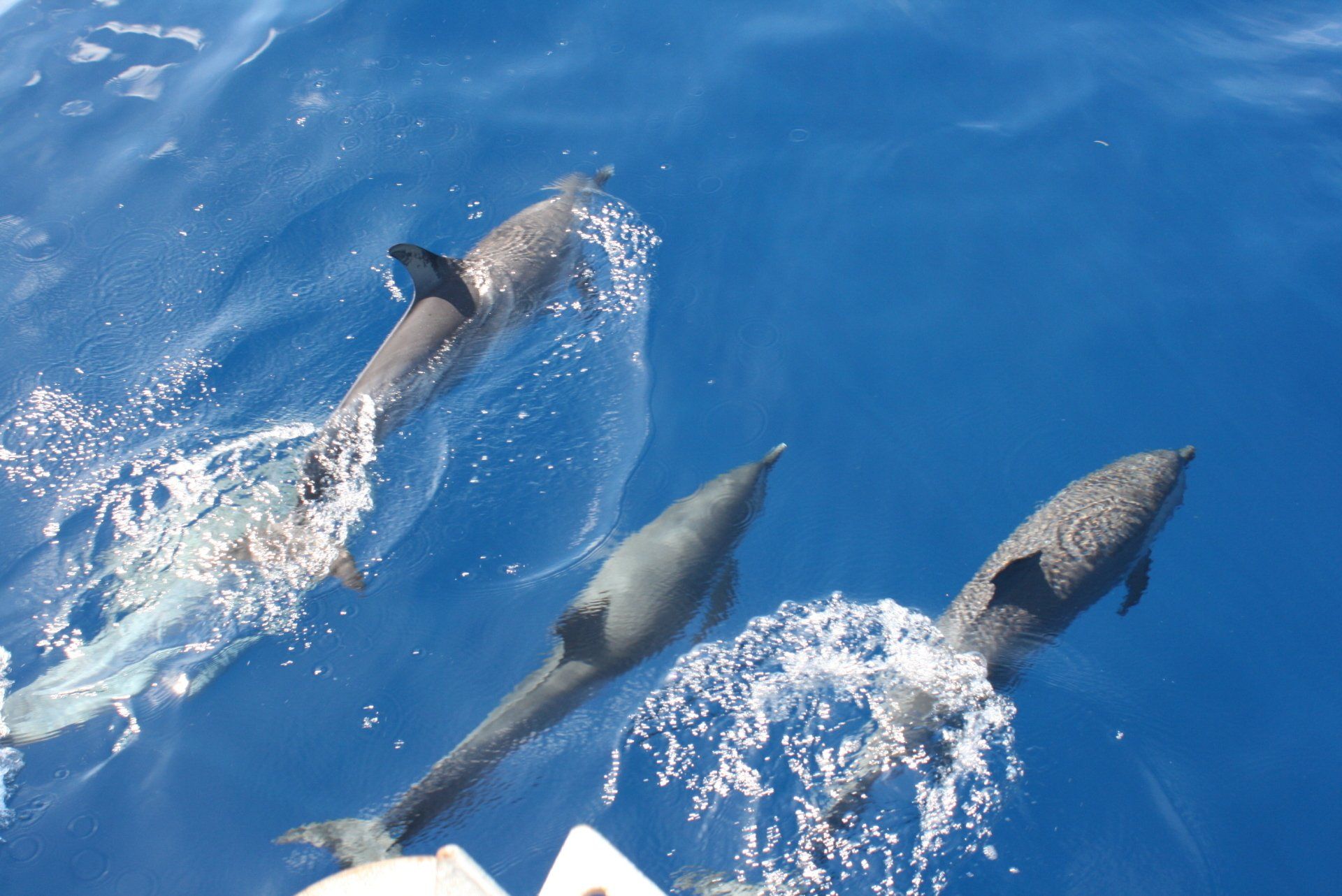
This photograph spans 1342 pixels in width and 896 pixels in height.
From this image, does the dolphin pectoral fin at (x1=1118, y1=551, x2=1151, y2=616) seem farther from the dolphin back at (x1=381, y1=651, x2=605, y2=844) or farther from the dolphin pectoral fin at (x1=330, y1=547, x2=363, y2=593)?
the dolphin pectoral fin at (x1=330, y1=547, x2=363, y2=593)

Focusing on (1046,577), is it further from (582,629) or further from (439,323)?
(439,323)

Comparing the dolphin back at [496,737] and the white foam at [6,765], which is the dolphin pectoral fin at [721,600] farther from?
the white foam at [6,765]

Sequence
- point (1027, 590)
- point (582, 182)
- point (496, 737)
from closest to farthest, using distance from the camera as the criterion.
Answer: point (496, 737) → point (1027, 590) → point (582, 182)

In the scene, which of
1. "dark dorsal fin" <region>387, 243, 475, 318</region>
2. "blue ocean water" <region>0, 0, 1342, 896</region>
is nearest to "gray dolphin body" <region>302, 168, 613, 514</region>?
"dark dorsal fin" <region>387, 243, 475, 318</region>

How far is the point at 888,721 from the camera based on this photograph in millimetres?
5426

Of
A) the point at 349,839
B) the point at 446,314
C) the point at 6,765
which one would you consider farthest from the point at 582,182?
the point at 6,765

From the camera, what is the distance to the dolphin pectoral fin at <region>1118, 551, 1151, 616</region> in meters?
6.33

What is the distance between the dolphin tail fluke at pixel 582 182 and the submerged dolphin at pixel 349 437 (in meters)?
0.27

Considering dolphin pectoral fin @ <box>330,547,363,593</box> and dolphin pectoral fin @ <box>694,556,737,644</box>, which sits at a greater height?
dolphin pectoral fin @ <box>330,547,363,593</box>

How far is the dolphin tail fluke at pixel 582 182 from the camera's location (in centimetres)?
870

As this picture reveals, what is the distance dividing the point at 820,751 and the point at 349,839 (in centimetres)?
271

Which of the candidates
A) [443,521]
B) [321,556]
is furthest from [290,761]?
[443,521]

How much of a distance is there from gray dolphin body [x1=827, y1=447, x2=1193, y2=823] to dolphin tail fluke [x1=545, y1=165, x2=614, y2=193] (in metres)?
5.04

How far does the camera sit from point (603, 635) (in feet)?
18.6
